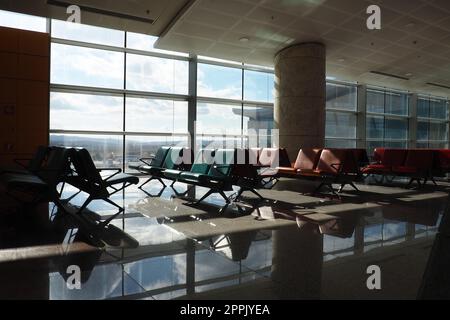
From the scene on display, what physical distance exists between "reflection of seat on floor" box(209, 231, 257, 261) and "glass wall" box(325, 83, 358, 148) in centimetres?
1243

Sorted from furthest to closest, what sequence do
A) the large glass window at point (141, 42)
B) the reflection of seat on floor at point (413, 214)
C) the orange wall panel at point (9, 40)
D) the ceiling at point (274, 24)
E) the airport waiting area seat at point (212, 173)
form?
the large glass window at point (141, 42), the ceiling at point (274, 24), the orange wall panel at point (9, 40), the airport waiting area seat at point (212, 173), the reflection of seat on floor at point (413, 214)

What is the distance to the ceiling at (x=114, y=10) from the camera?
7.28m

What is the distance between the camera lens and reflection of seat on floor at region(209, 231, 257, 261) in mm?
3078

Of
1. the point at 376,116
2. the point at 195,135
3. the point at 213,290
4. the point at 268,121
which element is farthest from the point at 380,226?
the point at 376,116

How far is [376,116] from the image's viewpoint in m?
17.1

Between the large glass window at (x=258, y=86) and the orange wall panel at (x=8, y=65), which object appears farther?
the large glass window at (x=258, y=86)

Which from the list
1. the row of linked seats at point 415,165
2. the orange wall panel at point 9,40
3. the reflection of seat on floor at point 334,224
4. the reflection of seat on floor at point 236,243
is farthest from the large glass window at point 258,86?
the reflection of seat on floor at point 236,243

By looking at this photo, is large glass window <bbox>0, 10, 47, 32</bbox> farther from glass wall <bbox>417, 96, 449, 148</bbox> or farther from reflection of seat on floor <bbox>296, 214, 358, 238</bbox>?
glass wall <bbox>417, 96, 449, 148</bbox>

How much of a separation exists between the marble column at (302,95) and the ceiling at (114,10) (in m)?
3.64

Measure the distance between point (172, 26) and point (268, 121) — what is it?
6.05m

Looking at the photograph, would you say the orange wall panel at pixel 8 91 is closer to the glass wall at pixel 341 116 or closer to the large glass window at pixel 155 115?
the large glass window at pixel 155 115

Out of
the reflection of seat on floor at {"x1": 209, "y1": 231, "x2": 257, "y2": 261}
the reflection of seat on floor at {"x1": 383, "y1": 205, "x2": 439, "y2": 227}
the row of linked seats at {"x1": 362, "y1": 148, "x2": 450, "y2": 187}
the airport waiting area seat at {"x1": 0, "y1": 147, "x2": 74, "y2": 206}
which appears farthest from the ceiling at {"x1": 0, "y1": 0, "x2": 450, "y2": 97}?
the reflection of seat on floor at {"x1": 209, "y1": 231, "x2": 257, "y2": 261}

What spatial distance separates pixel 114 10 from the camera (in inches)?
301
